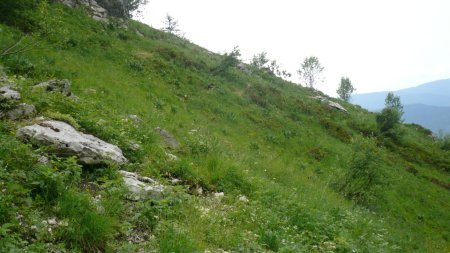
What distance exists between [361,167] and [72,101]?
15.2 meters

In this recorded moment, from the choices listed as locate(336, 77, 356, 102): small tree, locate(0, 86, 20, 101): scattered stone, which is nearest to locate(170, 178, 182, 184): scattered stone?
locate(0, 86, 20, 101): scattered stone

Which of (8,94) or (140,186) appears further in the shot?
(8,94)

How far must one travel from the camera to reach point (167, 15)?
74188mm

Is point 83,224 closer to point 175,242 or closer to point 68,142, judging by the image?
point 175,242


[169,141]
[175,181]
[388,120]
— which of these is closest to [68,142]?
[175,181]

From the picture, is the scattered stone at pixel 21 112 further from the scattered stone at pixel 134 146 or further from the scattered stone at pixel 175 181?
the scattered stone at pixel 175 181

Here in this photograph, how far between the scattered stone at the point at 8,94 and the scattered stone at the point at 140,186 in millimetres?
3745

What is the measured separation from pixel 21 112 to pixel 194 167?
4364 mm

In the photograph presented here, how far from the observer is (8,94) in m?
8.82

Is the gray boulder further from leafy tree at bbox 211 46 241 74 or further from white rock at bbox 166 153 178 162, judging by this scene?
leafy tree at bbox 211 46 241 74

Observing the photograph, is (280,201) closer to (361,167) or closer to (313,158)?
(361,167)

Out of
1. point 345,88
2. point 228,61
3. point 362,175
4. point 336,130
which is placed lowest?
point 362,175

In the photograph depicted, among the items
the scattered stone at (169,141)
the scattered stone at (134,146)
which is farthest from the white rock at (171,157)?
the scattered stone at (169,141)

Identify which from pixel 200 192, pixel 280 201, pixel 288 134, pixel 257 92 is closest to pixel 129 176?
pixel 200 192
